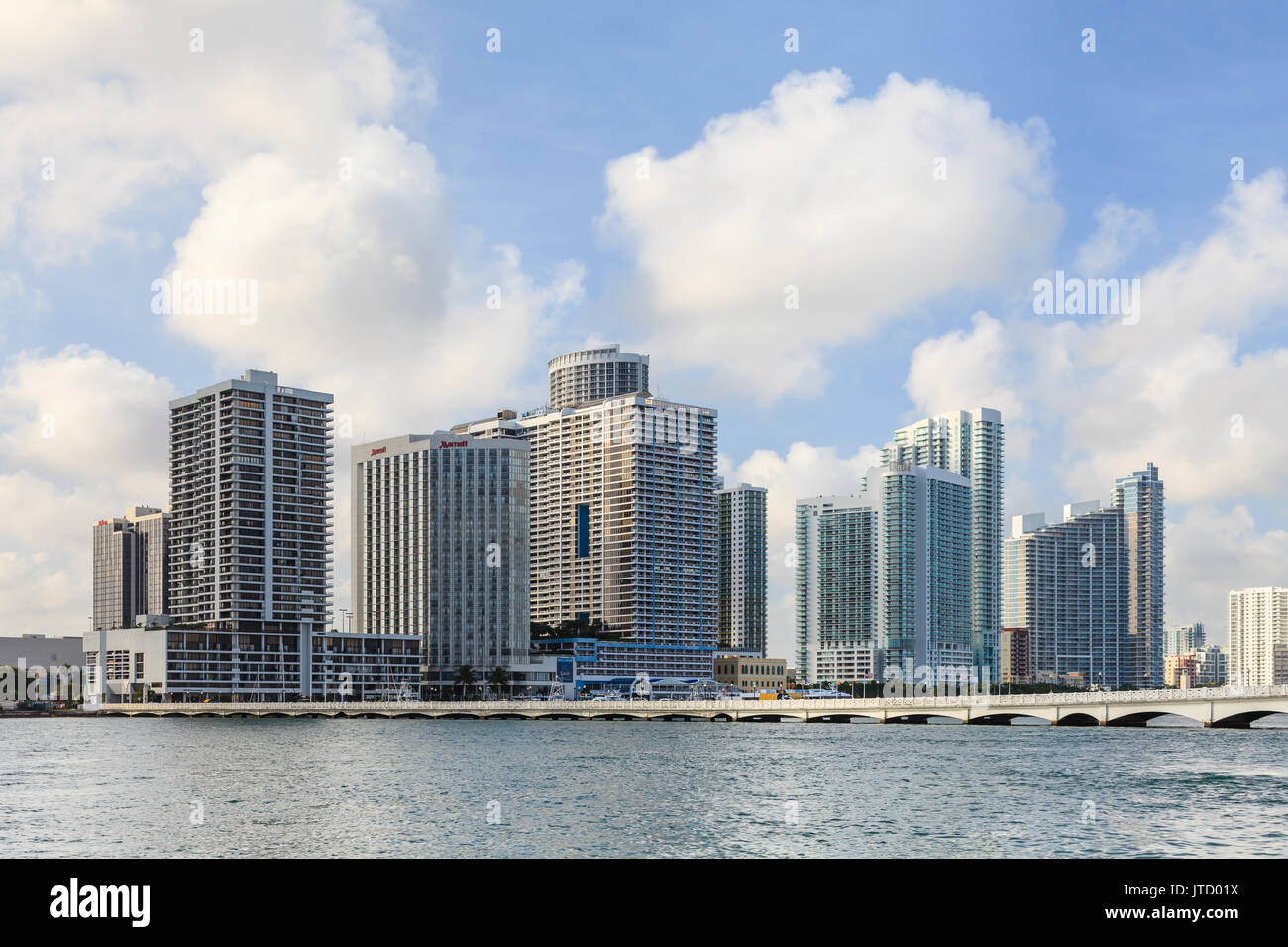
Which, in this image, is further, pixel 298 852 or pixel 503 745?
pixel 503 745

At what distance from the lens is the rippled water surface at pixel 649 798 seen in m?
53.8

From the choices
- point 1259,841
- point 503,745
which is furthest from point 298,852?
point 503,745

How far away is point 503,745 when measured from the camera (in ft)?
451

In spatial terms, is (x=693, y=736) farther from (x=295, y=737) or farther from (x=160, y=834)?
(x=160, y=834)

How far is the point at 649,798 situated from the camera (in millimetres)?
74750

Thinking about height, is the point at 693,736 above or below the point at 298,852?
below

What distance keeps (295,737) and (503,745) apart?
3510cm

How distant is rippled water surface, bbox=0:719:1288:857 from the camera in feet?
177

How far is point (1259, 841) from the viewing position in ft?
178
